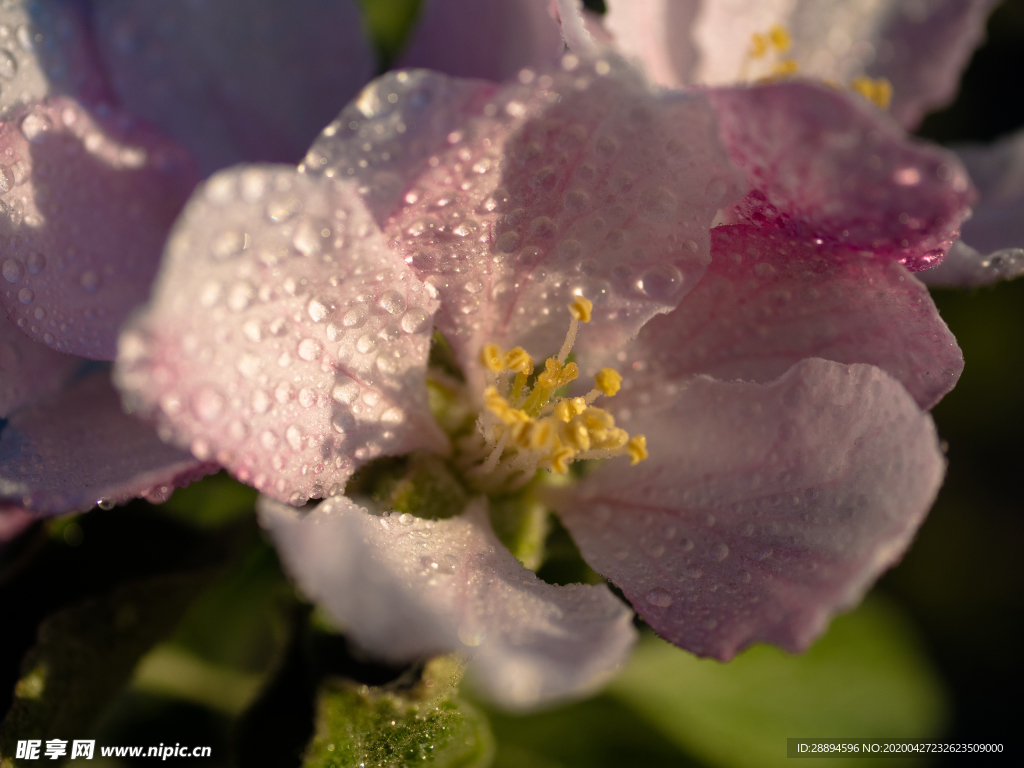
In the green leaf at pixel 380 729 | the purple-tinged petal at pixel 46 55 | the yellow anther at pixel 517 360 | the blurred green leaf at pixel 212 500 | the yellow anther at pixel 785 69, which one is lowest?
the blurred green leaf at pixel 212 500

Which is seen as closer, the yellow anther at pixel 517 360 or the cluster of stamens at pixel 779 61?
the yellow anther at pixel 517 360

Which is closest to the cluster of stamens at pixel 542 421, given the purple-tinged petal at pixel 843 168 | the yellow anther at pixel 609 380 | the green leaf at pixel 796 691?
the yellow anther at pixel 609 380

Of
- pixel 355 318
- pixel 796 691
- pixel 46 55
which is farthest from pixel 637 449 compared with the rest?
pixel 796 691

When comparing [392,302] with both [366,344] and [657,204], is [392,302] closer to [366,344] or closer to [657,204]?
[366,344]

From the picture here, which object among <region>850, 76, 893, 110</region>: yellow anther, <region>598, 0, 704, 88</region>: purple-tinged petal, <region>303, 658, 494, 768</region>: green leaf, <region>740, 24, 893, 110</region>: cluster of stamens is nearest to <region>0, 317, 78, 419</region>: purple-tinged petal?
<region>303, 658, 494, 768</region>: green leaf

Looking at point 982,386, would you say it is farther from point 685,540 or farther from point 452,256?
point 452,256

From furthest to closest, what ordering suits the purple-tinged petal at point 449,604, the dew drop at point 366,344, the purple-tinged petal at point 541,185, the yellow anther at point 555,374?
1. the yellow anther at point 555,374
2. the dew drop at point 366,344
3. the purple-tinged petal at point 541,185
4. the purple-tinged petal at point 449,604

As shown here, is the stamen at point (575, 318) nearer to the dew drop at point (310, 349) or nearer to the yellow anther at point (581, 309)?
the yellow anther at point (581, 309)
